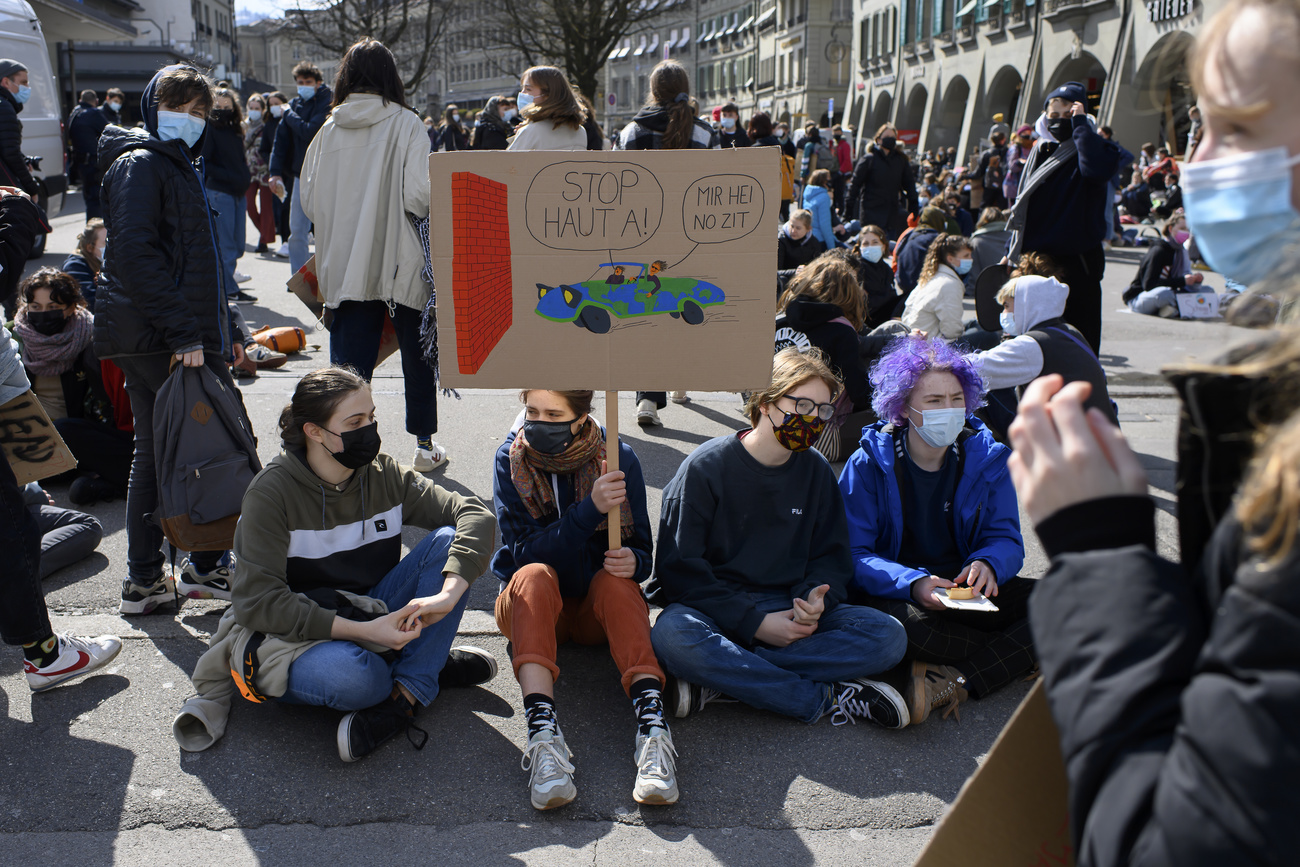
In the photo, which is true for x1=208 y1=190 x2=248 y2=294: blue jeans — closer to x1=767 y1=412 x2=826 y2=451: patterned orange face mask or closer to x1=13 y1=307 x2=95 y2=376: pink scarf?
x1=13 y1=307 x2=95 y2=376: pink scarf

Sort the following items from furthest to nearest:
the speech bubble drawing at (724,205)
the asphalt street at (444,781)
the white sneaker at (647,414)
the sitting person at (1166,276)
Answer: the sitting person at (1166,276) → the white sneaker at (647,414) → the speech bubble drawing at (724,205) → the asphalt street at (444,781)

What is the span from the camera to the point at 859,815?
9.09ft

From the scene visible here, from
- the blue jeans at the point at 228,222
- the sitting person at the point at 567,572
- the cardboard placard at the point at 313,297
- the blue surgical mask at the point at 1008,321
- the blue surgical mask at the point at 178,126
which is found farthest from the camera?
the blue jeans at the point at 228,222

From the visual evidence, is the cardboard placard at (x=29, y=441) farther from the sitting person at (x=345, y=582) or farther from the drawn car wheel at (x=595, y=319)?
the drawn car wheel at (x=595, y=319)

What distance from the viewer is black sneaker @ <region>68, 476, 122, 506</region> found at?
4.91 metres

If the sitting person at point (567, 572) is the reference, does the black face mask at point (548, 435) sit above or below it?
above

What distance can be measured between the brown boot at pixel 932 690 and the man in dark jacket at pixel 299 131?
790 cm

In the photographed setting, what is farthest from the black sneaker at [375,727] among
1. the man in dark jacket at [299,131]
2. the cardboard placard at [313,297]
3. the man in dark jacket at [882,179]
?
the man in dark jacket at [882,179]

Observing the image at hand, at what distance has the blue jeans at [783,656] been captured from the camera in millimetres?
3178

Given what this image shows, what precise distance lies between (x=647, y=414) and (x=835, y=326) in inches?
57.8

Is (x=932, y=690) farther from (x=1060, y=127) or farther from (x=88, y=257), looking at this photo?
(x=88, y=257)

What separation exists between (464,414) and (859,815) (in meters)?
4.40

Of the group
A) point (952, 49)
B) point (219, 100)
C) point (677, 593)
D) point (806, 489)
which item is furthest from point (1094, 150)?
point (952, 49)

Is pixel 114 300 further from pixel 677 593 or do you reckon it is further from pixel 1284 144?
pixel 1284 144
